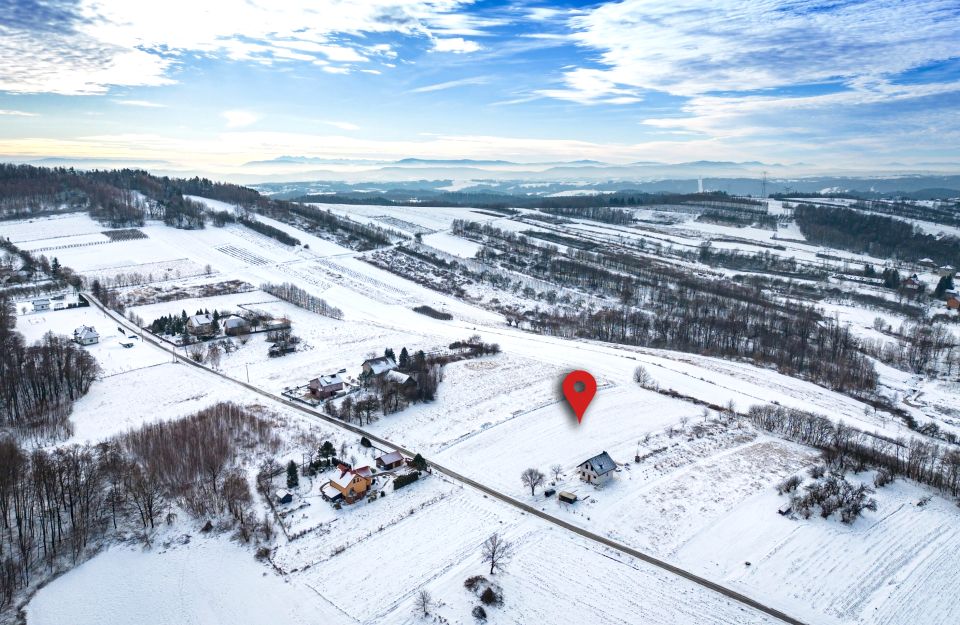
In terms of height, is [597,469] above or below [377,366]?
below

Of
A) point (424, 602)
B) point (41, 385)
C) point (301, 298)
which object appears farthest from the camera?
point (301, 298)

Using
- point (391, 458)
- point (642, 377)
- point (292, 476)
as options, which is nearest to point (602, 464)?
point (391, 458)

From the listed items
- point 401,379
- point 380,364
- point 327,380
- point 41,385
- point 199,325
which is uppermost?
point 199,325

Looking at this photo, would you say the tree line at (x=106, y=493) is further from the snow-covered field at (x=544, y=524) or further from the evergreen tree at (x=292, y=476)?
the evergreen tree at (x=292, y=476)

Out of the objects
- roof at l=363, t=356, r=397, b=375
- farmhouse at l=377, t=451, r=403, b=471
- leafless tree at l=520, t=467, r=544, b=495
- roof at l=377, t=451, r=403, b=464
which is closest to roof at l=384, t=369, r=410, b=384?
roof at l=363, t=356, r=397, b=375

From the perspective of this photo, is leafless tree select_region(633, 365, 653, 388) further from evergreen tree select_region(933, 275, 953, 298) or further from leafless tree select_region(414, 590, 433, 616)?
evergreen tree select_region(933, 275, 953, 298)

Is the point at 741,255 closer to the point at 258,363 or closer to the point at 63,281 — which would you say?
the point at 258,363

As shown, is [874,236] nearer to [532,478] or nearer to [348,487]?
[532,478]
